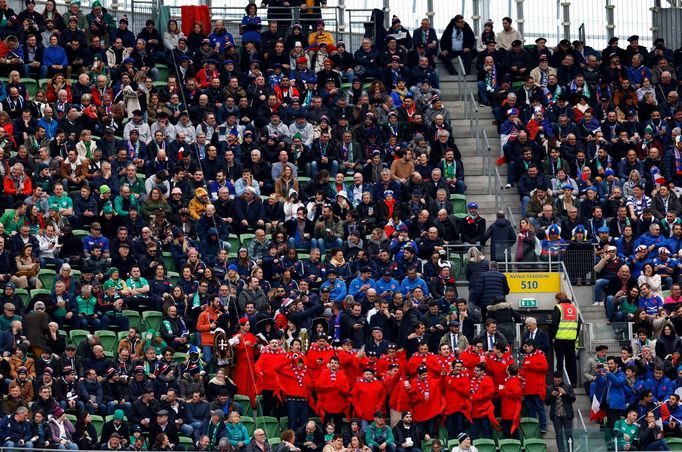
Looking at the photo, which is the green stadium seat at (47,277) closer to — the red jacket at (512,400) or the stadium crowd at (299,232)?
the stadium crowd at (299,232)

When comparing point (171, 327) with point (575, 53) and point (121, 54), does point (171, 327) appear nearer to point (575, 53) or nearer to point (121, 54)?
point (121, 54)

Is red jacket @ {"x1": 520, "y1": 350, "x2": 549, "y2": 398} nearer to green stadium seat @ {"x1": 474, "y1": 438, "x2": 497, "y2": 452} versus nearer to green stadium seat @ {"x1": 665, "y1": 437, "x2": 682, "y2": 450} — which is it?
green stadium seat @ {"x1": 474, "y1": 438, "x2": 497, "y2": 452}

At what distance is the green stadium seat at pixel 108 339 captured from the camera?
1395 inches

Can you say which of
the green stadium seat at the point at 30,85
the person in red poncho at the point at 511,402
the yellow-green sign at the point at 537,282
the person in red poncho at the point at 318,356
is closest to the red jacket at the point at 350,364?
the person in red poncho at the point at 318,356

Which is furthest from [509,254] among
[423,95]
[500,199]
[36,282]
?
[36,282]

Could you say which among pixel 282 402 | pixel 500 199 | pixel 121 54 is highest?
pixel 121 54

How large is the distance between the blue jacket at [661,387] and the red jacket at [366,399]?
4589 mm

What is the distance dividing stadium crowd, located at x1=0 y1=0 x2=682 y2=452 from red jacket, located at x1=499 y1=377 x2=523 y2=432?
0.05 meters

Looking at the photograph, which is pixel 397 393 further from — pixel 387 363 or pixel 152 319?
pixel 152 319

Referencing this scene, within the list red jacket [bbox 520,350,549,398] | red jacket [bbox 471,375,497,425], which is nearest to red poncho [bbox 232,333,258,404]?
red jacket [bbox 471,375,497,425]

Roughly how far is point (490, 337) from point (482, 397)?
4.83ft

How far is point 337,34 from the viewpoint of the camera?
4606 cm

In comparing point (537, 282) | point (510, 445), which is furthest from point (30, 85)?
point (510, 445)

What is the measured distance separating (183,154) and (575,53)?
968 cm
